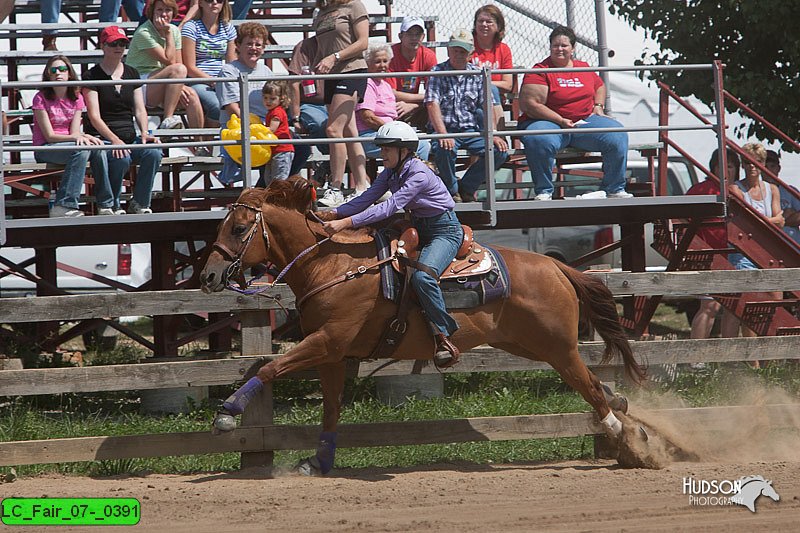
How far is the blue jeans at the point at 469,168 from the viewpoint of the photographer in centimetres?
1038

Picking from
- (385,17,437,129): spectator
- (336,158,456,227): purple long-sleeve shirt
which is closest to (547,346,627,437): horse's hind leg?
(336,158,456,227): purple long-sleeve shirt

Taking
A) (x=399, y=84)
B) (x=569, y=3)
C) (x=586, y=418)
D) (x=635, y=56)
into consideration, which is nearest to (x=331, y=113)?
(x=399, y=84)

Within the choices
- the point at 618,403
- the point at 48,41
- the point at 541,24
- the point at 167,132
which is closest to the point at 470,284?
the point at 618,403

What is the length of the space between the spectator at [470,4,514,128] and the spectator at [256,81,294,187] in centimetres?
247

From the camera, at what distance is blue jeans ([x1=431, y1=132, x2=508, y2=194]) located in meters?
10.4

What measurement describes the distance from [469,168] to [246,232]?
3.20 meters

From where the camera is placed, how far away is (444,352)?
8.30 m

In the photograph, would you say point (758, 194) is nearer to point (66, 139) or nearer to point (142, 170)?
point (142, 170)

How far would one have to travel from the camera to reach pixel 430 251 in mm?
8375

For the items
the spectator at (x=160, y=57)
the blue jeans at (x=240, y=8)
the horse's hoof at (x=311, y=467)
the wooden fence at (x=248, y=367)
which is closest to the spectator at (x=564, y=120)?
the wooden fence at (x=248, y=367)

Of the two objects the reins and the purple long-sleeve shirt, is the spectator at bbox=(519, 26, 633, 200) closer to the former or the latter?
the purple long-sleeve shirt

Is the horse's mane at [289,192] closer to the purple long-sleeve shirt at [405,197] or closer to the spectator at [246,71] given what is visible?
the purple long-sleeve shirt at [405,197]

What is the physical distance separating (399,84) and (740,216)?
4.06 m

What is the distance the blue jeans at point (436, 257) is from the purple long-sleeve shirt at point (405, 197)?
4.5 inches
